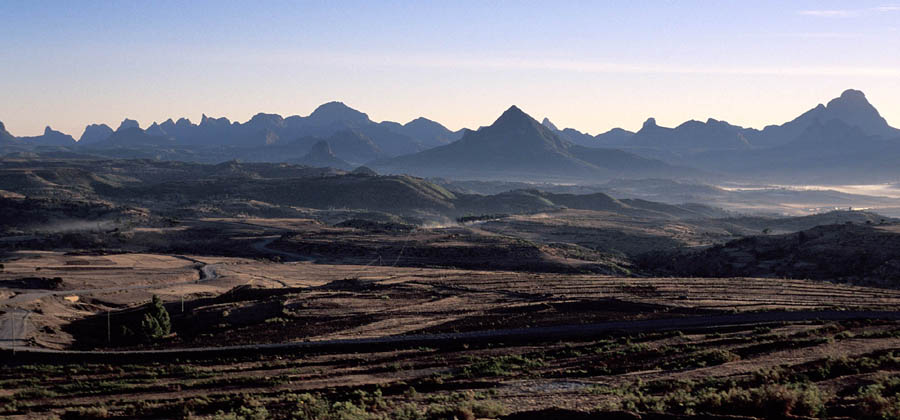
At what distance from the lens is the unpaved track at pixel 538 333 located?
1231 inches

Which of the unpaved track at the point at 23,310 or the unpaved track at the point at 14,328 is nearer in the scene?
the unpaved track at the point at 14,328

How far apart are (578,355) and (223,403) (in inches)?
566

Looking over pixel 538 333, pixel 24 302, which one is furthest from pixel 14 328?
pixel 538 333

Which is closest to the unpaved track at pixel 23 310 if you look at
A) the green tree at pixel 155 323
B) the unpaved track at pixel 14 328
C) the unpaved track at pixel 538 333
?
the unpaved track at pixel 14 328

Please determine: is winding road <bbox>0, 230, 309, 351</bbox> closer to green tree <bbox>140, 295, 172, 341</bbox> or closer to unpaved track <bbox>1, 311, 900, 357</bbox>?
unpaved track <bbox>1, 311, 900, 357</bbox>

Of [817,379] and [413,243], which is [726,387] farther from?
[413,243]

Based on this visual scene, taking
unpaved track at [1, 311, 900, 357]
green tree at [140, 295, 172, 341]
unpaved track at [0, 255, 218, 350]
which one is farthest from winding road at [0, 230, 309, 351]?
green tree at [140, 295, 172, 341]

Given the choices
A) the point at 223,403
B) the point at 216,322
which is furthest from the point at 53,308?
the point at 223,403

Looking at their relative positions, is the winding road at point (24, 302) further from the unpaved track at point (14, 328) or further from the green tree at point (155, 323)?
the green tree at point (155, 323)

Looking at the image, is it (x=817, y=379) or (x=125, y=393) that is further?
(x=125, y=393)

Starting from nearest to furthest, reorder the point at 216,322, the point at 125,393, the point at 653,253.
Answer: the point at 125,393, the point at 216,322, the point at 653,253

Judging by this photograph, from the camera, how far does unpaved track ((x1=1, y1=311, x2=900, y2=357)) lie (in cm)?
3127

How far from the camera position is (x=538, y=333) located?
33.7 m

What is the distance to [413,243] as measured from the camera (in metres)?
89.1
